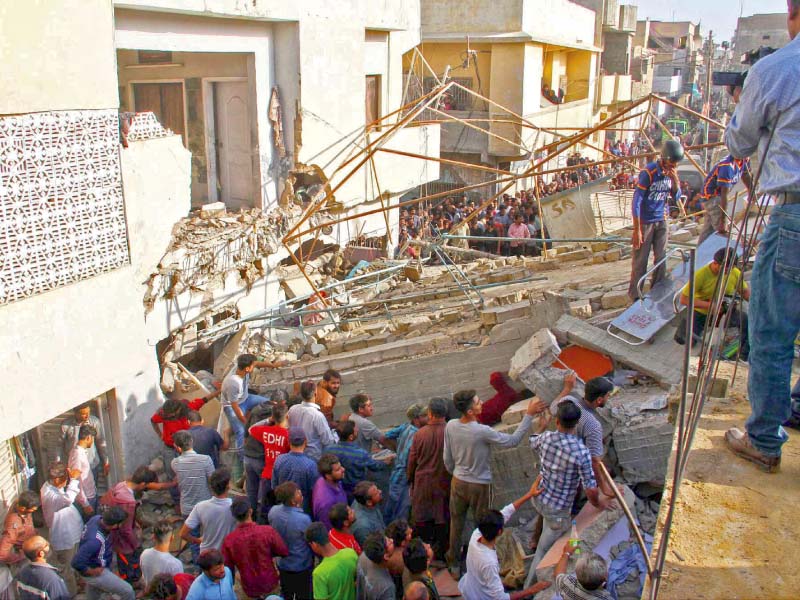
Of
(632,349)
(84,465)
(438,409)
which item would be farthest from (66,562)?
(632,349)

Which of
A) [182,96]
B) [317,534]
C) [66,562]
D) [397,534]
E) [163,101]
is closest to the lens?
[317,534]

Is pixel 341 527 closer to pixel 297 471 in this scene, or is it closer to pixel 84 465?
pixel 297 471

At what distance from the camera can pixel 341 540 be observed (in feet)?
16.8

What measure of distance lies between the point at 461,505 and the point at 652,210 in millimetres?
3542

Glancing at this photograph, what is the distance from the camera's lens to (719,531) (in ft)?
9.42

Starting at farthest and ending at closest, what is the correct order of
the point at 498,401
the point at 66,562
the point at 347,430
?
1. the point at 498,401
2. the point at 66,562
3. the point at 347,430

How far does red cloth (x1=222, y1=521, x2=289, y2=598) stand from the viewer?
5238mm

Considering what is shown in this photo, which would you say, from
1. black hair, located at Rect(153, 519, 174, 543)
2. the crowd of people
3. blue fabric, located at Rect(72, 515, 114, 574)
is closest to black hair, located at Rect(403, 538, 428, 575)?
the crowd of people

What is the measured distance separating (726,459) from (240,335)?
7.98 metres

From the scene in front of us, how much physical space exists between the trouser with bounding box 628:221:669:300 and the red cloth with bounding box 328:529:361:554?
12.8ft

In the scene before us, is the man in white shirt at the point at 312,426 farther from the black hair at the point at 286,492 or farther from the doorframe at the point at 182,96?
the doorframe at the point at 182,96

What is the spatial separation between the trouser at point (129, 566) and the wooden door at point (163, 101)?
761 cm

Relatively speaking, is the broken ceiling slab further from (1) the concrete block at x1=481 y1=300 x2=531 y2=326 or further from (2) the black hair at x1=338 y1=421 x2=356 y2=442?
(2) the black hair at x1=338 y1=421 x2=356 y2=442

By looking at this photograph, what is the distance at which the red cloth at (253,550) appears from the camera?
5238 mm
